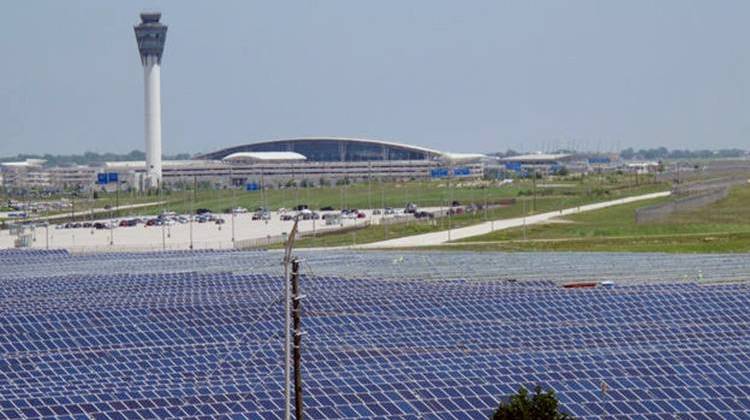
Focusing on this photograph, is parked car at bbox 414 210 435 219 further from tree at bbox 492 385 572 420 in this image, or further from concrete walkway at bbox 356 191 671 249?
tree at bbox 492 385 572 420

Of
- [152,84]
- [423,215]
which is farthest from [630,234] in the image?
[152,84]

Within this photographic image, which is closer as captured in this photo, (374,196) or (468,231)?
(468,231)

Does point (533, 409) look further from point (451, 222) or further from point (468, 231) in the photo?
point (451, 222)

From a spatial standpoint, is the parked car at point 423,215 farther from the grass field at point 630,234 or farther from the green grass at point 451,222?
the grass field at point 630,234

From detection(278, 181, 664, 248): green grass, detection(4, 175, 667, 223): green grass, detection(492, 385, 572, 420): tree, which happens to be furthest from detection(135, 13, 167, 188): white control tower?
detection(492, 385, 572, 420): tree

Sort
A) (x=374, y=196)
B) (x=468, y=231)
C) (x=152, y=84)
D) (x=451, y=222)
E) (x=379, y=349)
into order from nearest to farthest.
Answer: (x=379, y=349) → (x=468, y=231) → (x=451, y=222) → (x=374, y=196) → (x=152, y=84)

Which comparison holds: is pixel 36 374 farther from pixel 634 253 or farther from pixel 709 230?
pixel 709 230
